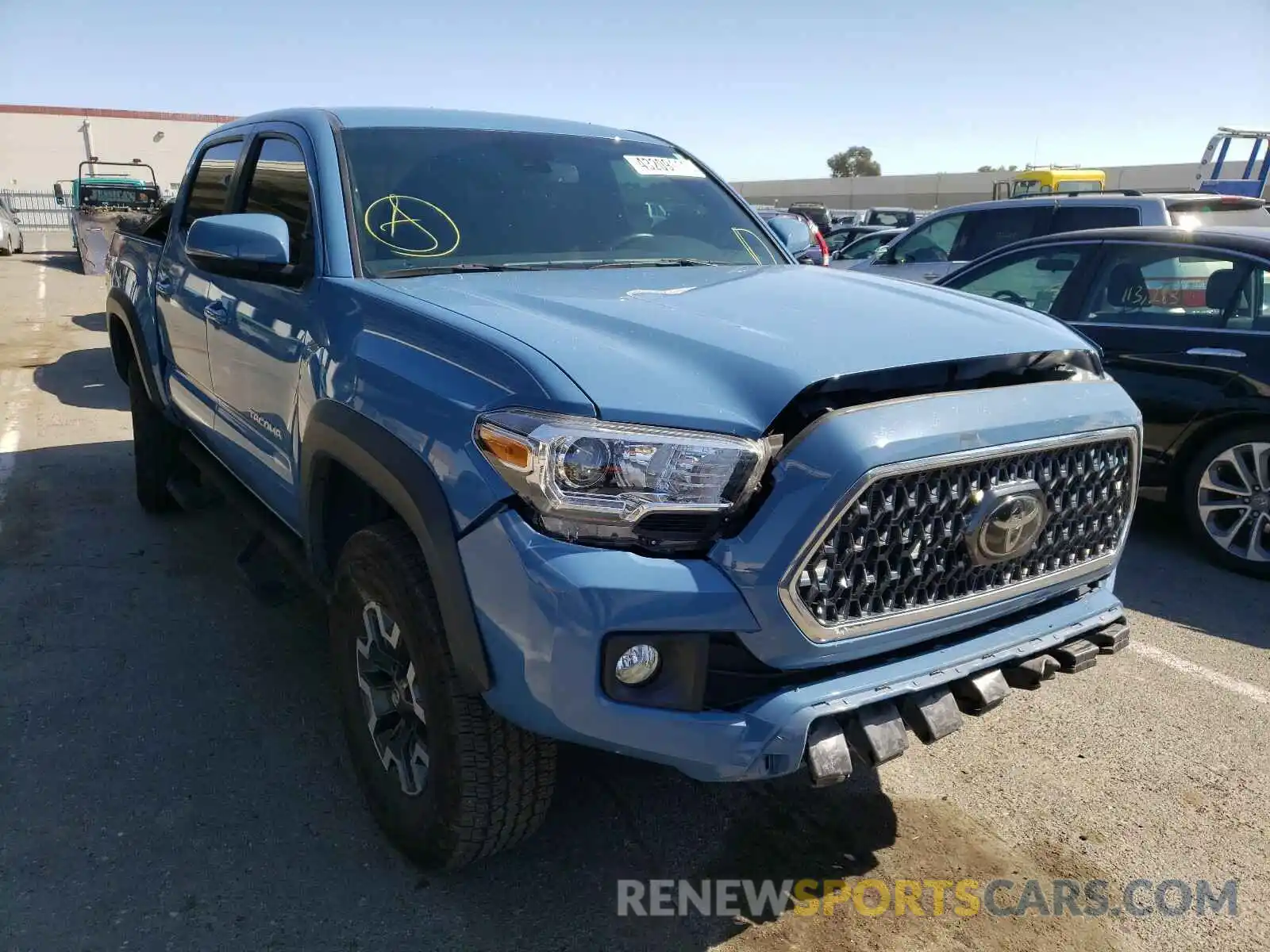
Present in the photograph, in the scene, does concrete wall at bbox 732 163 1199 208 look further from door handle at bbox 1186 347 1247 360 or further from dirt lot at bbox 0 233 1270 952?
dirt lot at bbox 0 233 1270 952

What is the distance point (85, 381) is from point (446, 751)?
28.9 feet

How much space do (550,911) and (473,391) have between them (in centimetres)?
135

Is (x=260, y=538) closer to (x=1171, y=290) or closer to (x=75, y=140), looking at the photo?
(x=1171, y=290)

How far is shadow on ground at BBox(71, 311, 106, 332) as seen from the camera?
13.2 meters

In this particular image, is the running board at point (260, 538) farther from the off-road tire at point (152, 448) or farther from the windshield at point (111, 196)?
the windshield at point (111, 196)

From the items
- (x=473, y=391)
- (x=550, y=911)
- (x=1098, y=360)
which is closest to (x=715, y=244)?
(x=1098, y=360)

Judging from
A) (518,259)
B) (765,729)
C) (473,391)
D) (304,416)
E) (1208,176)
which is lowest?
(765,729)

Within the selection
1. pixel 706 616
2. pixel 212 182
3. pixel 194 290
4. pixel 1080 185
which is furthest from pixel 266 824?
pixel 1080 185

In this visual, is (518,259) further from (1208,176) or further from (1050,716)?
(1208,176)

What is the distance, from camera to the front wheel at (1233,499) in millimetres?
4949

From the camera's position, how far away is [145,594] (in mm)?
4496

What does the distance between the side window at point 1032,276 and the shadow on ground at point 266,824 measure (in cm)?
388

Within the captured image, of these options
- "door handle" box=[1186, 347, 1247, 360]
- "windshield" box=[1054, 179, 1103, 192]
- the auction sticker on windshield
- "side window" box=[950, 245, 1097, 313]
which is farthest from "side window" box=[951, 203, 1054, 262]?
"windshield" box=[1054, 179, 1103, 192]

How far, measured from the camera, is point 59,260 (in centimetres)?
2412
